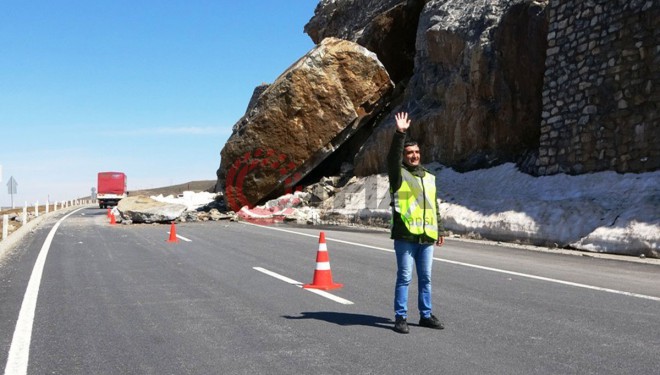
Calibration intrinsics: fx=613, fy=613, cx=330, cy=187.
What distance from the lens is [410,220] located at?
5.67 meters

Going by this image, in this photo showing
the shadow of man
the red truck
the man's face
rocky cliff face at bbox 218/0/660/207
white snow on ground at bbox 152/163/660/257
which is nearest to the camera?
the man's face

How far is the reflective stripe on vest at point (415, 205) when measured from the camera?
223 inches

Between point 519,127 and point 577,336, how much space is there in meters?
15.8

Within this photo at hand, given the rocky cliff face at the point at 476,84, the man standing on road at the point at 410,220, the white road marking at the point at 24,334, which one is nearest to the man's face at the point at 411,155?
the man standing on road at the point at 410,220

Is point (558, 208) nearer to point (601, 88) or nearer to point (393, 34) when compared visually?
point (601, 88)

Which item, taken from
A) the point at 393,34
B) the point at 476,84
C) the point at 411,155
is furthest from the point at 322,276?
the point at 393,34

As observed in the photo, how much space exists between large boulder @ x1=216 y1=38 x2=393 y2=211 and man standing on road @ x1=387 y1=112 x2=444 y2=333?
21.9 m

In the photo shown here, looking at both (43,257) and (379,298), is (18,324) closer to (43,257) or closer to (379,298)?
(379,298)

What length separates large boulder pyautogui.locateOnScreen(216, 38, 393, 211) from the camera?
27531 millimetres

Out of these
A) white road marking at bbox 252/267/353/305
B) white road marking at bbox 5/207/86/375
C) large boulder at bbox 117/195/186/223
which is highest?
large boulder at bbox 117/195/186/223

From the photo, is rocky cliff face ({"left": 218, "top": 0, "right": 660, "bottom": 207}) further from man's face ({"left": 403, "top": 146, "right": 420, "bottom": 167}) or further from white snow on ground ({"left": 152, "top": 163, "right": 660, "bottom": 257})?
man's face ({"left": 403, "top": 146, "right": 420, "bottom": 167})

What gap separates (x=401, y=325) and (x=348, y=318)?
0.81 metres

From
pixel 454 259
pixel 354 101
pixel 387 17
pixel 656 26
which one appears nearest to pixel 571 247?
pixel 454 259

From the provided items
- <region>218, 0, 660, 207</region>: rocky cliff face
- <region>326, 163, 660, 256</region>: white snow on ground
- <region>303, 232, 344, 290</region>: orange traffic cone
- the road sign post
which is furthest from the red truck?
<region>303, 232, 344, 290</region>: orange traffic cone
